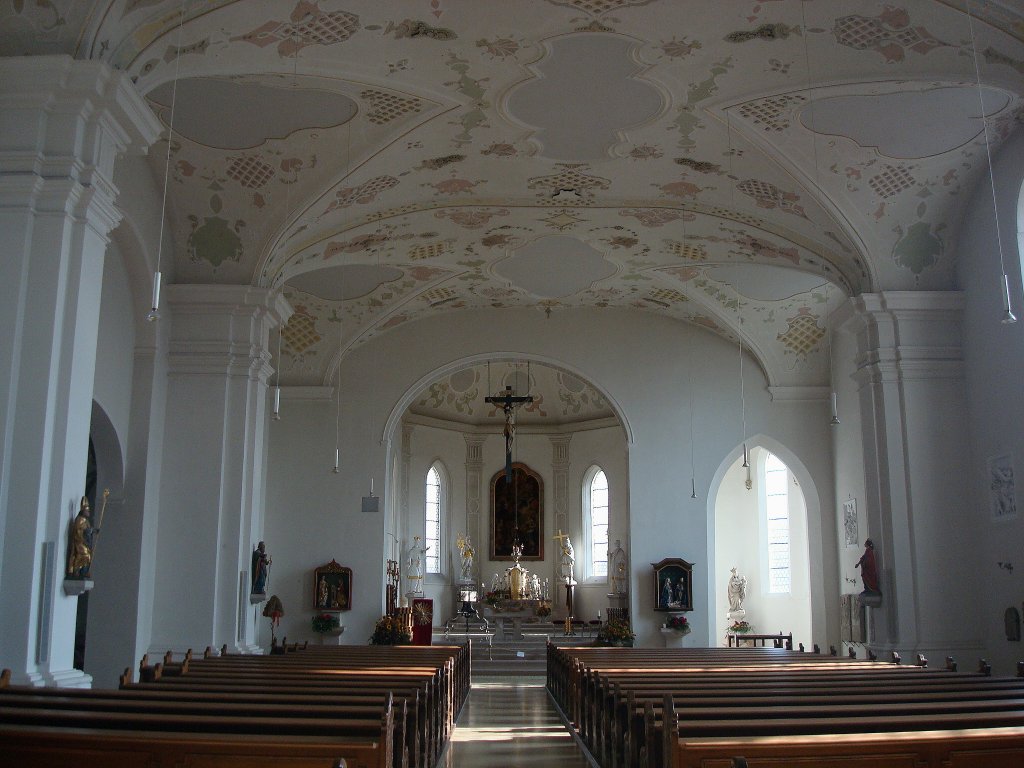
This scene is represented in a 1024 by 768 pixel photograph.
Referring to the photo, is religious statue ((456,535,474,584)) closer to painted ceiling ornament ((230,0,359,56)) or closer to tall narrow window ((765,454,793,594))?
tall narrow window ((765,454,793,594))

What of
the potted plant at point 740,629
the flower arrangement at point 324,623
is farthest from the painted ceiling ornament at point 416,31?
the potted plant at point 740,629

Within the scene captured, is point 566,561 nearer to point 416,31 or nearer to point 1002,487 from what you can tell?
point 1002,487

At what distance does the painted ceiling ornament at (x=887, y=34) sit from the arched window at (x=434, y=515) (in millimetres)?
15792

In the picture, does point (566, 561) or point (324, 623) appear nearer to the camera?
point (324, 623)

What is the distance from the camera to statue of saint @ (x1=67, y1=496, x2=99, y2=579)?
700cm

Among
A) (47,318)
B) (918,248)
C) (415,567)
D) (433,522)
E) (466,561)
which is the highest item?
(918,248)

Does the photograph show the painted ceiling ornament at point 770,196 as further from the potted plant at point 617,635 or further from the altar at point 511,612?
the altar at point 511,612

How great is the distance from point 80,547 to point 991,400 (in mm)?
9321

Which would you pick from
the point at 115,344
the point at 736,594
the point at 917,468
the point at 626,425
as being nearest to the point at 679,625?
the point at 626,425

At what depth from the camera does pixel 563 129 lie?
11086 millimetres

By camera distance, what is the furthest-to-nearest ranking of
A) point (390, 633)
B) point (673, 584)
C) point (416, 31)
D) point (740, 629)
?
point (740, 629), point (673, 584), point (390, 633), point (416, 31)

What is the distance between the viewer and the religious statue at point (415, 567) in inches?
829

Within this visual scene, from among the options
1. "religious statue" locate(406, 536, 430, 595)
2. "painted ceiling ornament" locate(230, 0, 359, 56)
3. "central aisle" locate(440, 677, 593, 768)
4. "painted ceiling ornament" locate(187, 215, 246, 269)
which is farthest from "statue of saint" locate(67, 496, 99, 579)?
"religious statue" locate(406, 536, 430, 595)

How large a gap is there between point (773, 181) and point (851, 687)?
6.64 metres
